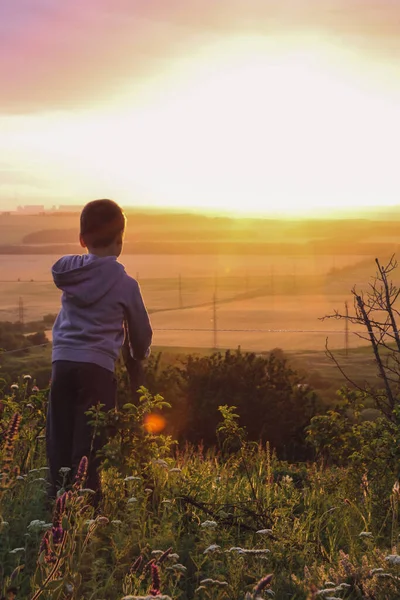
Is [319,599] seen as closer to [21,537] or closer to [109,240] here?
[21,537]

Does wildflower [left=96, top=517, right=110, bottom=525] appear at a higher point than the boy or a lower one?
lower

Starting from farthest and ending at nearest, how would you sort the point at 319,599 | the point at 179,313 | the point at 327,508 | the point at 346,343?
the point at 179,313 → the point at 346,343 → the point at 327,508 → the point at 319,599

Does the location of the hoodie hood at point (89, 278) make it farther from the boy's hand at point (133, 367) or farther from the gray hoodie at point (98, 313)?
the boy's hand at point (133, 367)

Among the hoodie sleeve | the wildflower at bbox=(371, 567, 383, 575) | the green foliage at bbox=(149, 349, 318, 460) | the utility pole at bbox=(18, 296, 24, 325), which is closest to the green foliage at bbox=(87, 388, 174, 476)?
the hoodie sleeve

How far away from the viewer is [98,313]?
435 centimetres

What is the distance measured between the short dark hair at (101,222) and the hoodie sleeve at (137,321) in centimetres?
27

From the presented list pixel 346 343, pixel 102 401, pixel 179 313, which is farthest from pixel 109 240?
pixel 179 313

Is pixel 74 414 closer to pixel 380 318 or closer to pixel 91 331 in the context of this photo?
pixel 91 331

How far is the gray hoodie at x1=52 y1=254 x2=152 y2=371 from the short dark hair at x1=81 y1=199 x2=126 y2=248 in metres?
0.09

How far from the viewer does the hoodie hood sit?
435 centimetres

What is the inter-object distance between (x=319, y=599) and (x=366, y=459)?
73.5 inches

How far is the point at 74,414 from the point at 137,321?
611 mm

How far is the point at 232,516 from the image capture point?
4.38 meters

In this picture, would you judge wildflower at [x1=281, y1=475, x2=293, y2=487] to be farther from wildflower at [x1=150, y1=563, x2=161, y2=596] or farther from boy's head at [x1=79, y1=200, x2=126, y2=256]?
wildflower at [x1=150, y1=563, x2=161, y2=596]
